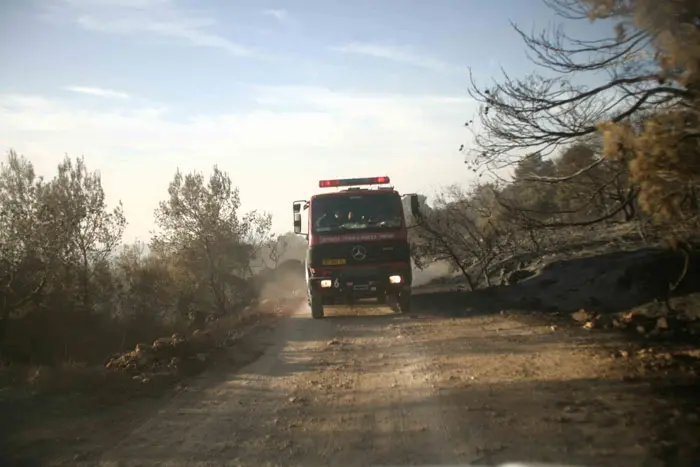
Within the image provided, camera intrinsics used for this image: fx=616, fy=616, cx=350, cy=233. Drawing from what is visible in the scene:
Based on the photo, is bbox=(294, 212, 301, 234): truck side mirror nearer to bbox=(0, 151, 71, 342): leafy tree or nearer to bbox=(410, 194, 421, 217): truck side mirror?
bbox=(410, 194, 421, 217): truck side mirror

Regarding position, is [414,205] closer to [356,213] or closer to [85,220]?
[356,213]

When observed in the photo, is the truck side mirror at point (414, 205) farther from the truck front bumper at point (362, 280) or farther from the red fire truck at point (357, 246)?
the truck front bumper at point (362, 280)

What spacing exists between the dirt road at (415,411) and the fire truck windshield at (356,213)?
4.80 m

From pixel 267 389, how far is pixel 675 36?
6.95 metres

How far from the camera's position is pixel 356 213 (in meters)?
15.4

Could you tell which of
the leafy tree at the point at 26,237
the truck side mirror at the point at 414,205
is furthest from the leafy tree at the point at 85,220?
the truck side mirror at the point at 414,205

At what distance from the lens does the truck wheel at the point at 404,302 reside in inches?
625

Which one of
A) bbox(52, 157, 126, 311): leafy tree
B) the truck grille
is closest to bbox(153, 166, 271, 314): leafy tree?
bbox(52, 157, 126, 311): leafy tree

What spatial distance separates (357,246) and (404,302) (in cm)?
221

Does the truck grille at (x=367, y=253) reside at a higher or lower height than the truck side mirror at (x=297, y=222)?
lower

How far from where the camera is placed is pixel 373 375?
28.7 feet

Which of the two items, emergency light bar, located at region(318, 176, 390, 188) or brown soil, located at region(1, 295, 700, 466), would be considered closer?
brown soil, located at region(1, 295, 700, 466)

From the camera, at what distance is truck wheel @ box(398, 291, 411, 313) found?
15.9 m

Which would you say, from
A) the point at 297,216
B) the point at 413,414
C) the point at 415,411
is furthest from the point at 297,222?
the point at 413,414
